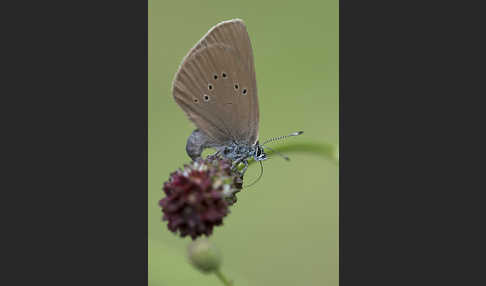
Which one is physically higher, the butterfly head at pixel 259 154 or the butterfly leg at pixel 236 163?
the butterfly head at pixel 259 154

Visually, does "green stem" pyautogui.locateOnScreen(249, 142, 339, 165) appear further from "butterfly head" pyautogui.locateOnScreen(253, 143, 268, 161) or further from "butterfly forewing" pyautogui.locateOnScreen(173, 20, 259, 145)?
"butterfly forewing" pyautogui.locateOnScreen(173, 20, 259, 145)

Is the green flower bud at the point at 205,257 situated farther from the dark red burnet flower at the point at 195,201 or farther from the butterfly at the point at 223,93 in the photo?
the butterfly at the point at 223,93

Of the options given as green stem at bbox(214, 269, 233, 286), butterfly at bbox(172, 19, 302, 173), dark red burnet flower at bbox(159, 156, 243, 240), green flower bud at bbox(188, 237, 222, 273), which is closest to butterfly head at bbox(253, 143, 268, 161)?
butterfly at bbox(172, 19, 302, 173)

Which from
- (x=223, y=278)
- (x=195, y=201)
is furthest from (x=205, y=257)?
(x=195, y=201)

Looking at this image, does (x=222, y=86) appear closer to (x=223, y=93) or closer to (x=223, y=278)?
(x=223, y=93)

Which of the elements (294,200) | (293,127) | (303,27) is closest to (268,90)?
(293,127)

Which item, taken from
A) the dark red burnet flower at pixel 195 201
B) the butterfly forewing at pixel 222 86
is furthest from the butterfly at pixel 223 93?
the dark red burnet flower at pixel 195 201

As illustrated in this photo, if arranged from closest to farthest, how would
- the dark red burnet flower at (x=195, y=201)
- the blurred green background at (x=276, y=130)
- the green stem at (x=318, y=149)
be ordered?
the dark red burnet flower at (x=195, y=201) → the green stem at (x=318, y=149) → the blurred green background at (x=276, y=130)
